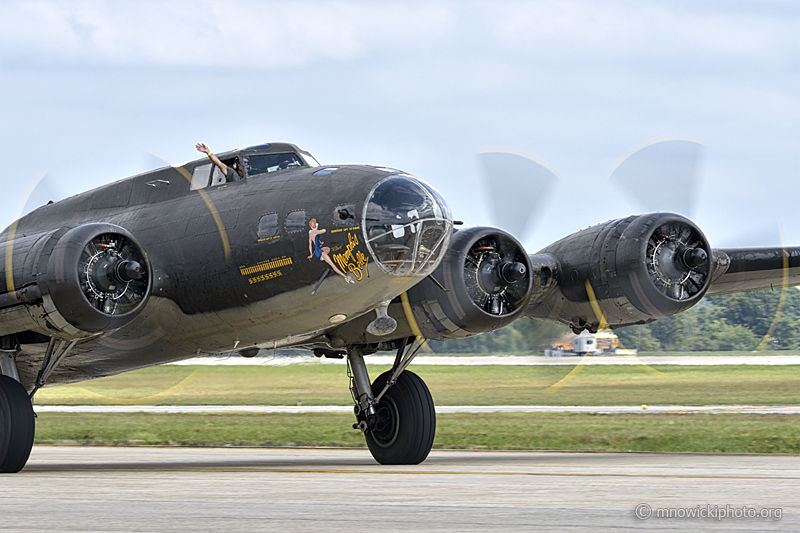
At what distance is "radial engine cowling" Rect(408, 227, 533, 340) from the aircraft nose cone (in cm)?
224

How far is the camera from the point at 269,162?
15.7 metres

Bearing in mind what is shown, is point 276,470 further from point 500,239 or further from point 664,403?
point 664,403

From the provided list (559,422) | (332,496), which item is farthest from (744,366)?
(332,496)

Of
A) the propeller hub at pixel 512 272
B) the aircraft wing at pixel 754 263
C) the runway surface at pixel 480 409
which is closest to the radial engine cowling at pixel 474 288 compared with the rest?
the propeller hub at pixel 512 272

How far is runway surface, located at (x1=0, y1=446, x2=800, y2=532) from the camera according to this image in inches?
313

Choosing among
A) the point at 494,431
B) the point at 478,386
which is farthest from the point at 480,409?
the point at 478,386

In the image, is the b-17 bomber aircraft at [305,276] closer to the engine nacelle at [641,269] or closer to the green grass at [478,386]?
the engine nacelle at [641,269]

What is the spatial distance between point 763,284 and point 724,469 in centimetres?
609

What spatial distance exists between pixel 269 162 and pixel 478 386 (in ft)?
99.1

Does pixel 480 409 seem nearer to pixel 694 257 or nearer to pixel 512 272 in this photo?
pixel 694 257

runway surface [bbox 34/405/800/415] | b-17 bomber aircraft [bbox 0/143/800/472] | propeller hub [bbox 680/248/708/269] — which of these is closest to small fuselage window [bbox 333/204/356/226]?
b-17 bomber aircraft [bbox 0/143/800/472]

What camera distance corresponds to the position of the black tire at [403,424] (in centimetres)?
1722

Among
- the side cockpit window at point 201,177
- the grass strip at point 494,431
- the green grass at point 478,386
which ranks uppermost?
the side cockpit window at point 201,177

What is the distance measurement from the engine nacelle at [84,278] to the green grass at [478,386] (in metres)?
23.0
